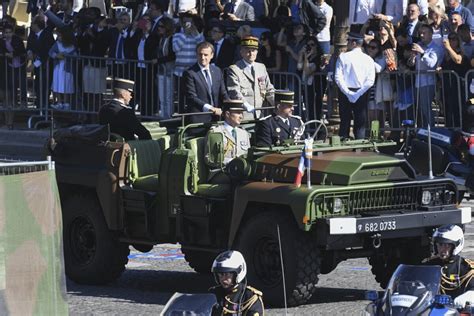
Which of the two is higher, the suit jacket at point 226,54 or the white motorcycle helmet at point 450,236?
the suit jacket at point 226,54

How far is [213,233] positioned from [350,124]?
7097mm

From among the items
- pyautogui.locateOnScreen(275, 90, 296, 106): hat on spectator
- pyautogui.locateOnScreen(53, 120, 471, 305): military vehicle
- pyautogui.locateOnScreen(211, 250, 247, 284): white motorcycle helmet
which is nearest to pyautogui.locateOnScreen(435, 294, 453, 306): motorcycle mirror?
pyautogui.locateOnScreen(211, 250, 247, 284): white motorcycle helmet

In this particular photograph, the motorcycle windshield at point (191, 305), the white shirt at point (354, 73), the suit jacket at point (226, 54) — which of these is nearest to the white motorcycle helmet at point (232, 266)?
the motorcycle windshield at point (191, 305)

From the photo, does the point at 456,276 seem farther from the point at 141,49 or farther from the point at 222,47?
the point at 141,49

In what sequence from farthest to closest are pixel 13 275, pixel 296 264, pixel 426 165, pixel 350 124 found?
pixel 350 124 < pixel 426 165 < pixel 296 264 < pixel 13 275

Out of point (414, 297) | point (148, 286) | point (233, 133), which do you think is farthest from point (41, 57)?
point (414, 297)

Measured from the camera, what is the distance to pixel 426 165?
18797 millimetres

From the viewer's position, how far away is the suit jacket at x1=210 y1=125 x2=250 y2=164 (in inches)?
571

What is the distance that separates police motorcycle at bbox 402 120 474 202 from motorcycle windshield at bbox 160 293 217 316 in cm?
944

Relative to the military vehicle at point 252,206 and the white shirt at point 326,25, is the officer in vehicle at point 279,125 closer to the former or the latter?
the military vehicle at point 252,206

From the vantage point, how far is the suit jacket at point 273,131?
14.4 meters

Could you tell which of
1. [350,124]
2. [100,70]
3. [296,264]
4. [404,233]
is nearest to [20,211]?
[296,264]

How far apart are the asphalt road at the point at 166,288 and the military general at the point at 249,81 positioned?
193 centimetres

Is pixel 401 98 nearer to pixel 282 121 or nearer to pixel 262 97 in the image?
pixel 262 97
